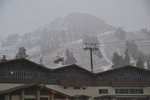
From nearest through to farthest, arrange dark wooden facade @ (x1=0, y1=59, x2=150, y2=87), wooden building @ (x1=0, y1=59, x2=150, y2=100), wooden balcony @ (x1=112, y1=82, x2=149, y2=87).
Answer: wooden building @ (x1=0, y1=59, x2=150, y2=100) → dark wooden facade @ (x1=0, y1=59, x2=150, y2=87) → wooden balcony @ (x1=112, y1=82, x2=149, y2=87)

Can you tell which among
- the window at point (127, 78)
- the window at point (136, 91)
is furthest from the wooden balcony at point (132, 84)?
the window at point (136, 91)

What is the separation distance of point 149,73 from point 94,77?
518 inches

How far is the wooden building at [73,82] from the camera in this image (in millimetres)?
49106

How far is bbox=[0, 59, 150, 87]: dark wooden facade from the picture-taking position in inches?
2000

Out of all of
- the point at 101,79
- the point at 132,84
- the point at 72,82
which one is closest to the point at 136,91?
the point at 132,84

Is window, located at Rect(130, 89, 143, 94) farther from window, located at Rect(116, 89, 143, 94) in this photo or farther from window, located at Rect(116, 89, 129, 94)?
window, located at Rect(116, 89, 129, 94)

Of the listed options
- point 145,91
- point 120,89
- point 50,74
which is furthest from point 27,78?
point 145,91

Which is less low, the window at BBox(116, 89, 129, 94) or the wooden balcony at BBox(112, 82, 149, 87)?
the wooden balcony at BBox(112, 82, 149, 87)

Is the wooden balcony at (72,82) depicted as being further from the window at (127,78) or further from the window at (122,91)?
the window at (127,78)

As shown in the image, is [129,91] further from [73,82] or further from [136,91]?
[73,82]

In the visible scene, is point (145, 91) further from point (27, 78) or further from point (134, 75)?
point (27, 78)

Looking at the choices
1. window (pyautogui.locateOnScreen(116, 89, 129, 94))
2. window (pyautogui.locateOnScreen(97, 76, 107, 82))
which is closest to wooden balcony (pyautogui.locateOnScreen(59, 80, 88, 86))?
window (pyautogui.locateOnScreen(97, 76, 107, 82))

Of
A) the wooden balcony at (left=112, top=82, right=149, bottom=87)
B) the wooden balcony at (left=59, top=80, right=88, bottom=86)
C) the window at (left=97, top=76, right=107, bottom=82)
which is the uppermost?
the window at (left=97, top=76, right=107, bottom=82)

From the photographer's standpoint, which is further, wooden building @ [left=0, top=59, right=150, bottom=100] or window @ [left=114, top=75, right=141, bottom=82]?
window @ [left=114, top=75, right=141, bottom=82]
